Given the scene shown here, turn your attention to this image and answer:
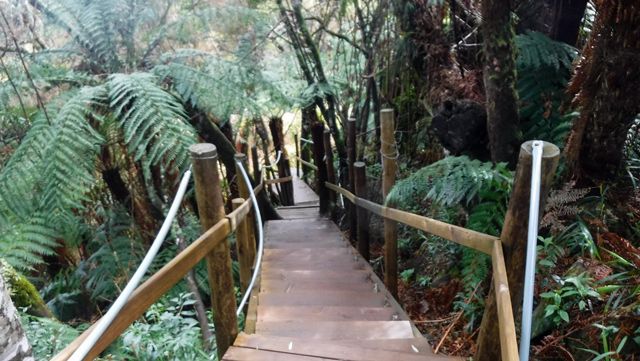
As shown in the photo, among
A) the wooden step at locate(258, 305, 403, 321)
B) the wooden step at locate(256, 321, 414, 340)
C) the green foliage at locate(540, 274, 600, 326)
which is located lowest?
the wooden step at locate(258, 305, 403, 321)

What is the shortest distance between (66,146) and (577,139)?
9.07 ft

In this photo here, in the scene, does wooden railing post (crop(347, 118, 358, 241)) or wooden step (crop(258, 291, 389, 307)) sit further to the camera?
wooden railing post (crop(347, 118, 358, 241))

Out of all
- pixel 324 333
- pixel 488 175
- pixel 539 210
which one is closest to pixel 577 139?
pixel 488 175

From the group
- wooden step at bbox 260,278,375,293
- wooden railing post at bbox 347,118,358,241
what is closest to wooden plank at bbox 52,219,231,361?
wooden step at bbox 260,278,375,293

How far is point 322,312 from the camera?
2498mm

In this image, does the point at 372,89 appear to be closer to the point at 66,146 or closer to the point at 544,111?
the point at 544,111

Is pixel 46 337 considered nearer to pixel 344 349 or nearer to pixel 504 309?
pixel 344 349

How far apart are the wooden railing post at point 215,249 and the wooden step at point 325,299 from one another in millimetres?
907

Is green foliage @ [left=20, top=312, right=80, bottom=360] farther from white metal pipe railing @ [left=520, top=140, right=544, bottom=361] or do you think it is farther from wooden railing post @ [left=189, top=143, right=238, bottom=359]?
white metal pipe railing @ [left=520, top=140, right=544, bottom=361]

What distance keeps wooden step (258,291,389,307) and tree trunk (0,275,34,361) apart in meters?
1.92

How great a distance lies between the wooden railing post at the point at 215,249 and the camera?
5.26ft

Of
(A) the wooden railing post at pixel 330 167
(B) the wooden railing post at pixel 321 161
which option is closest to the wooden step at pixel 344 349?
(A) the wooden railing post at pixel 330 167

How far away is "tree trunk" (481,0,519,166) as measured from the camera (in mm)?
2248

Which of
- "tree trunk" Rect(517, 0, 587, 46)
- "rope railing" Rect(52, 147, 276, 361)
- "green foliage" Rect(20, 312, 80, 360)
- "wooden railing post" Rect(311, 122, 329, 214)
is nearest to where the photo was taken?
"rope railing" Rect(52, 147, 276, 361)
